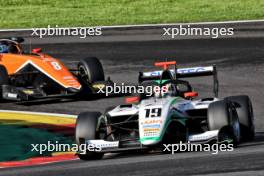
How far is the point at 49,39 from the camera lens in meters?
28.7

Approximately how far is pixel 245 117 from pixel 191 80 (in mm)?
6950

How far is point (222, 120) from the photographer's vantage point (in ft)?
49.9

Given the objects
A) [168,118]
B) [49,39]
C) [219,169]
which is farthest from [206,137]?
[49,39]

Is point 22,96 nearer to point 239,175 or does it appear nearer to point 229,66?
point 229,66

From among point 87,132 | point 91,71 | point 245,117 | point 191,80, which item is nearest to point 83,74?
point 91,71

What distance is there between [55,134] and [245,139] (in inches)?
143

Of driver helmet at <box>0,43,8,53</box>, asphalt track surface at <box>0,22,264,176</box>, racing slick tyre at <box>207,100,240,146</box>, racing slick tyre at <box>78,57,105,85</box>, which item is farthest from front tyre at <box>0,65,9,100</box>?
racing slick tyre at <box>207,100,240,146</box>

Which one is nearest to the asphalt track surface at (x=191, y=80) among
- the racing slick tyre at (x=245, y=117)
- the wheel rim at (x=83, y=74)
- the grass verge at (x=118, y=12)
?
the racing slick tyre at (x=245, y=117)

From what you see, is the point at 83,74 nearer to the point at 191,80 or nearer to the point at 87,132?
the point at 191,80

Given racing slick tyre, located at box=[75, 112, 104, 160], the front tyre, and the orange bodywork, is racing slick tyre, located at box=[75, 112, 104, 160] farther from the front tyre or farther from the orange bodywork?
the front tyre

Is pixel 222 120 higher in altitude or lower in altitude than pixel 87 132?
higher

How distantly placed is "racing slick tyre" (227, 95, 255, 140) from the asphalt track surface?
0.56 feet

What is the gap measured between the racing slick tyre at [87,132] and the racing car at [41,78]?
5600 millimetres

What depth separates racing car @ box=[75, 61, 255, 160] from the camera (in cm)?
1503
